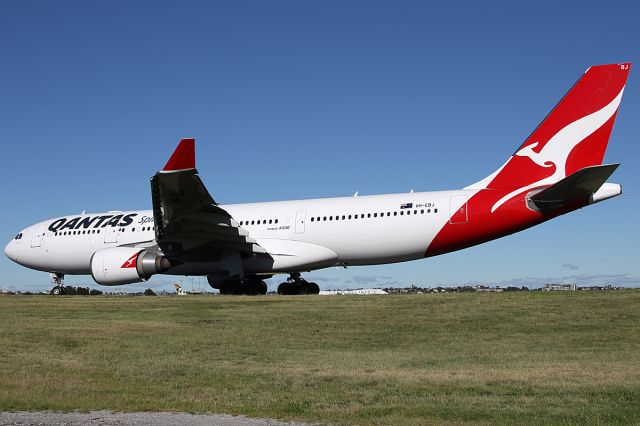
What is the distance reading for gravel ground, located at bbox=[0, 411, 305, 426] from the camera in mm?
8031

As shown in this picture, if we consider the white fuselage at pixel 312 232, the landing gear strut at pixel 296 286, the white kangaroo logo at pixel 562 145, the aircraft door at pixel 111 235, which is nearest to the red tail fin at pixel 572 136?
the white kangaroo logo at pixel 562 145

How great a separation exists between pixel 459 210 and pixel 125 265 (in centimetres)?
1242

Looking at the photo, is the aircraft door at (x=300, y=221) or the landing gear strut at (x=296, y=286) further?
the landing gear strut at (x=296, y=286)

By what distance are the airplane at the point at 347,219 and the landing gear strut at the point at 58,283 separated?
1.69 metres

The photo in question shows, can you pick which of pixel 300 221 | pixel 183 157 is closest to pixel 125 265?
pixel 183 157

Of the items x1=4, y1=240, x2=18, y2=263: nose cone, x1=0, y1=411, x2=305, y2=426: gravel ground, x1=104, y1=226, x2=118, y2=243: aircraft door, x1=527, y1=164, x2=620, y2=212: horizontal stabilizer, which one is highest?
x1=527, y1=164, x2=620, y2=212: horizontal stabilizer

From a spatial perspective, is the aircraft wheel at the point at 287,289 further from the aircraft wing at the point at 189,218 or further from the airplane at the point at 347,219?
the aircraft wing at the point at 189,218

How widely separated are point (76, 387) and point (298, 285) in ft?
66.0

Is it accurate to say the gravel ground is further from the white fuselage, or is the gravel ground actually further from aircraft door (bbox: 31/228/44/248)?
aircraft door (bbox: 31/228/44/248)

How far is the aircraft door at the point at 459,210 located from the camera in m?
25.5

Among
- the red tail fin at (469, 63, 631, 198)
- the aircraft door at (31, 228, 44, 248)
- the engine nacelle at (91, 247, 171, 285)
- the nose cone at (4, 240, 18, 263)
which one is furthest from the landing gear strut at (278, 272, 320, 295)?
the nose cone at (4, 240, 18, 263)

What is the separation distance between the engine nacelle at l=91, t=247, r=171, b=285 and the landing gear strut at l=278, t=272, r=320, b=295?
5404mm

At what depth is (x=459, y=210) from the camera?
1007 inches

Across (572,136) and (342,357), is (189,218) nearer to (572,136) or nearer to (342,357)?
(572,136)
